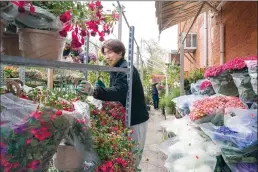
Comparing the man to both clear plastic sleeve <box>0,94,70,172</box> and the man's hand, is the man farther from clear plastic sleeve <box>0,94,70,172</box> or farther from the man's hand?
clear plastic sleeve <box>0,94,70,172</box>

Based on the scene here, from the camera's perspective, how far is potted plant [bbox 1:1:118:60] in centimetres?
113

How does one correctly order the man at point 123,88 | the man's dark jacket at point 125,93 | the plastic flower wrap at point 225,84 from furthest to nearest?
the plastic flower wrap at point 225,84
the man at point 123,88
the man's dark jacket at point 125,93

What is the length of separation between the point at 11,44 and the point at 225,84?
228 centimetres

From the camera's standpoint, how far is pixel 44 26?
49.1 inches

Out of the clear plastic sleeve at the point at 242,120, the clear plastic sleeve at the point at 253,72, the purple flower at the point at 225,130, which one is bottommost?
the purple flower at the point at 225,130

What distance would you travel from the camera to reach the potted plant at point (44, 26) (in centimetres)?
113

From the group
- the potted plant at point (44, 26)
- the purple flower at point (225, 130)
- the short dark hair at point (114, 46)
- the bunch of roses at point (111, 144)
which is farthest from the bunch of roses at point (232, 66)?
the potted plant at point (44, 26)

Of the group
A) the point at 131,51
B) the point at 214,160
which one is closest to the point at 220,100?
the point at 214,160

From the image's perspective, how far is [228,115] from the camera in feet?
7.32

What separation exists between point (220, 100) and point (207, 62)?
14.0ft

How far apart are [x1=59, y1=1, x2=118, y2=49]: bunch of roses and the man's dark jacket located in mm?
454

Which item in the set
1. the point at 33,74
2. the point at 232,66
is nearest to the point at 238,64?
the point at 232,66

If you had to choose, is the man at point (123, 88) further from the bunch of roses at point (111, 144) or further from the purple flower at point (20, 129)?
the purple flower at point (20, 129)

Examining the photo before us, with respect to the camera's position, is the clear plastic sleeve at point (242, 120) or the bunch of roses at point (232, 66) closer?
the clear plastic sleeve at point (242, 120)
